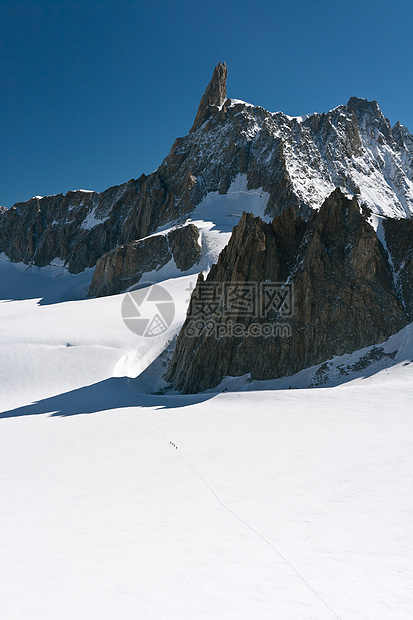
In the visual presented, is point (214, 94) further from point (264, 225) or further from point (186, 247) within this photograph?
point (264, 225)

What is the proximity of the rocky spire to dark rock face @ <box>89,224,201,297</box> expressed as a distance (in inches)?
1721

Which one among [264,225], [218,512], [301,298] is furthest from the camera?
[264,225]

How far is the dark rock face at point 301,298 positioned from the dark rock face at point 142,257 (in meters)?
34.4

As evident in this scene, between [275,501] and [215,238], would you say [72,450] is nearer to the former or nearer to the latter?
[275,501]

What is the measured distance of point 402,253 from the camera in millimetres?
24859

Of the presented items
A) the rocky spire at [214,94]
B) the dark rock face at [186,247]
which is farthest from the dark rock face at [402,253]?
the rocky spire at [214,94]

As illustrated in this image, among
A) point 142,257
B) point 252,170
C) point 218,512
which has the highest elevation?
point 252,170

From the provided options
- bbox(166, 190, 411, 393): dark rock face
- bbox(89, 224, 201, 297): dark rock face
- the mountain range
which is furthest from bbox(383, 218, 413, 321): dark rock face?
bbox(89, 224, 201, 297): dark rock face

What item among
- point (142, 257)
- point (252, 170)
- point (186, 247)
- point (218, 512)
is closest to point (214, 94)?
point (252, 170)

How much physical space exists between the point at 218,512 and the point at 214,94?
10828cm

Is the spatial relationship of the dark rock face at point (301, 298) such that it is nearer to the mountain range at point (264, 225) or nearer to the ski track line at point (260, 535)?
the mountain range at point (264, 225)

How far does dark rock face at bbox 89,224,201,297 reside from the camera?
6228 centimetres

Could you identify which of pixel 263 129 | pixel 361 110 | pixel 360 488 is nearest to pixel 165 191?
pixel 263 129

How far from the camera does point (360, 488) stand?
6.57 meters
